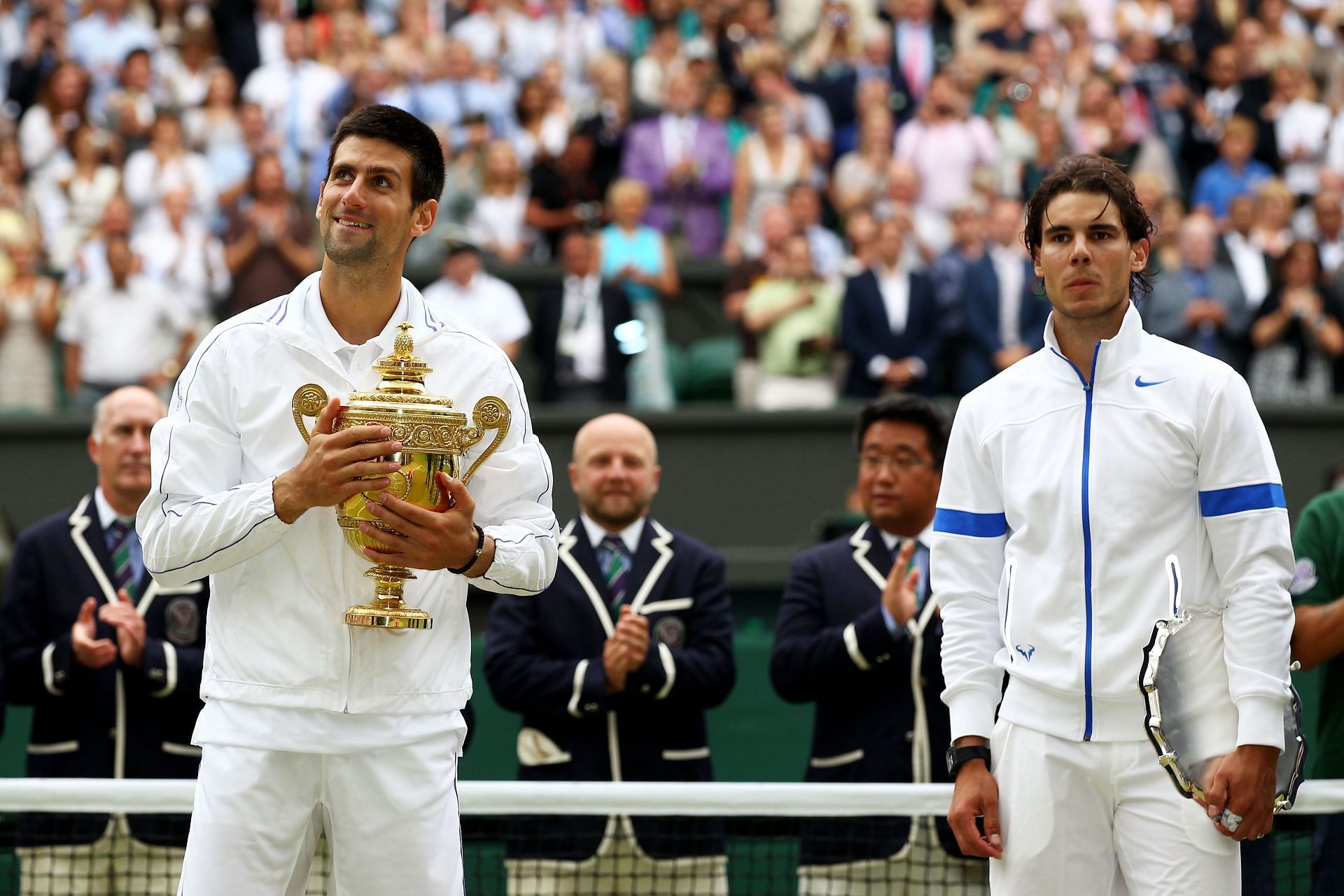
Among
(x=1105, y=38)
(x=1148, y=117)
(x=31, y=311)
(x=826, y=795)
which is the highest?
(x=1105, y=38)

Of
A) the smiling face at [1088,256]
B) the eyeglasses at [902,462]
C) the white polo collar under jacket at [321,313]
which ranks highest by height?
the smiling face at [1088,256]

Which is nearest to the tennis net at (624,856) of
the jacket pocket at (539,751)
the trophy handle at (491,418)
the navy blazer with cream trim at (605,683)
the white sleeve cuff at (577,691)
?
the navy blazer with cream trim at (605,683)

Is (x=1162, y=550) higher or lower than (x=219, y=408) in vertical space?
lower

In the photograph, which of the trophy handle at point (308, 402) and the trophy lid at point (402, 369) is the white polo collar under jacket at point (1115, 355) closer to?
the trophy lid at point (402, 369)

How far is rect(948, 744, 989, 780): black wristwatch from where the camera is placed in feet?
13.3

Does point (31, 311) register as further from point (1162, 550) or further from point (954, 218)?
point (1162, 550)

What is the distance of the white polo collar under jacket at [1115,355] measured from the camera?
13.4 feet

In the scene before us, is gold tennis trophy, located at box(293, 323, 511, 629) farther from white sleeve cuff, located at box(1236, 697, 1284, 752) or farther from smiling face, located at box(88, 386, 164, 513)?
smiling face, located at box(88, 386, 164, 513)

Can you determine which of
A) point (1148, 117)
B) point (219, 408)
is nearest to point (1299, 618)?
point (219, 408)

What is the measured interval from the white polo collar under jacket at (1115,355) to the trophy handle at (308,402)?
1705 millimetres

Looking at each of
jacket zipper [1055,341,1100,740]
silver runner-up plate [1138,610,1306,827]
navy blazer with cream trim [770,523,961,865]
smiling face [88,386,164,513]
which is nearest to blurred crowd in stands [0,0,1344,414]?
smiling face [88,386,164,513]

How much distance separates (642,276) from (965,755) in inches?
324

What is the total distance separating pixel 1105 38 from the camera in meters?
15.2

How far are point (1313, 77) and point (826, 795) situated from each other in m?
11.9
